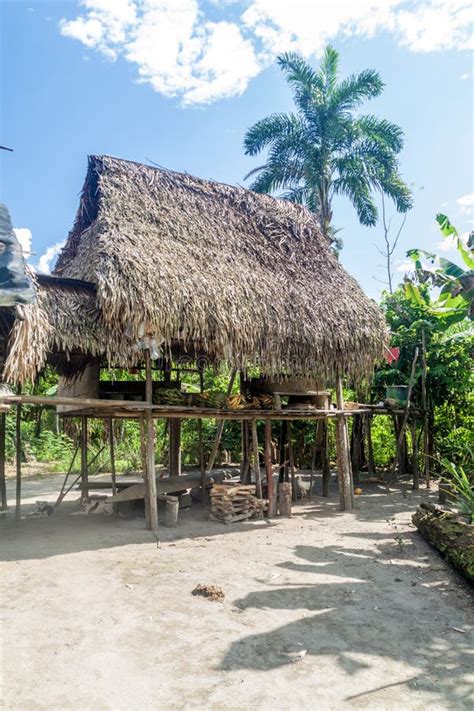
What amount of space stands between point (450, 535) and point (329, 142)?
1418 centimetres

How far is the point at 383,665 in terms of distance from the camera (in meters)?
3.65

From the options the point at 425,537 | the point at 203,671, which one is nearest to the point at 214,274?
the point at 425,537

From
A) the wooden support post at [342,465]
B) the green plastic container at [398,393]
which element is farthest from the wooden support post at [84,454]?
the green plastic container at [398,393]

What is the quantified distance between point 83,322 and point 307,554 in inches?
158

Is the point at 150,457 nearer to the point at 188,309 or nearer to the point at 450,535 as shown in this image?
the point at 188,309

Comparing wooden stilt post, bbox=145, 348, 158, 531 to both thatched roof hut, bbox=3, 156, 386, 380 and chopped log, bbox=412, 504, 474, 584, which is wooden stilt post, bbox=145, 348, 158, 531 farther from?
chopped log, bbox=412, 504, 474, 584

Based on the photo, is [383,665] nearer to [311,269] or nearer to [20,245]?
[20,245]

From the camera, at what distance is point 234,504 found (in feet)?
27.9

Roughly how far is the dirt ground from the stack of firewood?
0.81 meters

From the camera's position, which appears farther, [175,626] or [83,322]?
[83,322]

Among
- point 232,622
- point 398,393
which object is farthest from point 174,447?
point 232,622

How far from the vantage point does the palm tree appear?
17.2 metres

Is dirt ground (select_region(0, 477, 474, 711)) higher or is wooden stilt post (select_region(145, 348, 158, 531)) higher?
wooden stilt post (select_region(145, 348, 158, 531))

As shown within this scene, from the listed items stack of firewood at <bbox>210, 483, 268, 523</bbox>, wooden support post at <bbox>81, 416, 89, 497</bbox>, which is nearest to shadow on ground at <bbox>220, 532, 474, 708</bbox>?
stack of firewood at <bbox>210, 483, 268, 523</bbox>
